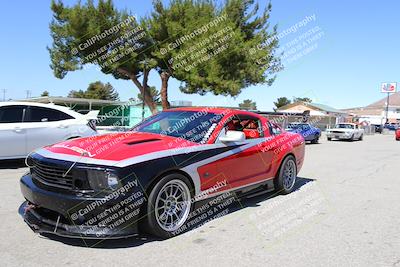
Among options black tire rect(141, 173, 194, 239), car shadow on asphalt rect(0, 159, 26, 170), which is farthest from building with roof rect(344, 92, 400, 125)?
black tire rect(141, 173, 194, 239)

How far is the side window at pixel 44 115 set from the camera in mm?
9656

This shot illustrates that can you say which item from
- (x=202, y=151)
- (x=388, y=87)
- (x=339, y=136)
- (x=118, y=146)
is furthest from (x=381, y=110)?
(x=118, y=146)

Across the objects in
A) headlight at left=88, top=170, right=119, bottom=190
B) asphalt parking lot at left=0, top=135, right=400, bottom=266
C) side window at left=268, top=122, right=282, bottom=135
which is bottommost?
asphalt parking lot at left=0, top=135, right=400, bottom=266

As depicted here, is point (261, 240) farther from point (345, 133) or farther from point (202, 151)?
point (345, 133)

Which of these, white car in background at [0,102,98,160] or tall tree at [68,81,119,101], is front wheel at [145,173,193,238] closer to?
white car in background at [0,102,98,160]

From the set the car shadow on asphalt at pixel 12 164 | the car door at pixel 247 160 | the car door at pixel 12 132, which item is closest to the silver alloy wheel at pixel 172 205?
the car door at pixel 247 160

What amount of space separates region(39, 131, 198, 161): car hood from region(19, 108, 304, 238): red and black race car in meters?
0.01

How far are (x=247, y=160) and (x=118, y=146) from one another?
2.15 meters

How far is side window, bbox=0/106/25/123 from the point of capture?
930 centimetres

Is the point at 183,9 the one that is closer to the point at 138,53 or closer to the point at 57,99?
the point at 138,53

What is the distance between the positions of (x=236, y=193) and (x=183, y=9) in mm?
20777

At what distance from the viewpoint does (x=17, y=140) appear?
931cm

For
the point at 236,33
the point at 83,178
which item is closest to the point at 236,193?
the point at 83,178

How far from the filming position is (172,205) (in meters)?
4.94
